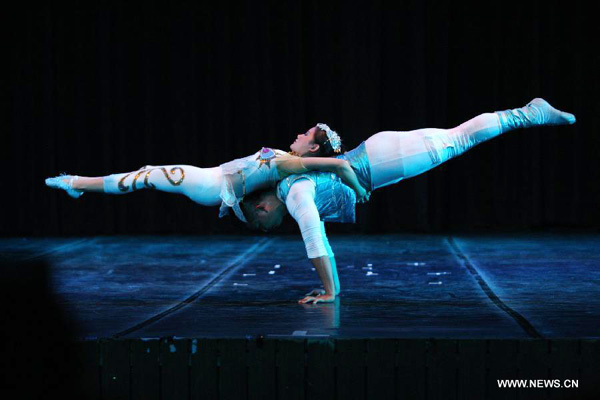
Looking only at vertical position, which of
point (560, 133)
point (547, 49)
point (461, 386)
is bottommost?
point (461, 386)

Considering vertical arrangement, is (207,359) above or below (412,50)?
below

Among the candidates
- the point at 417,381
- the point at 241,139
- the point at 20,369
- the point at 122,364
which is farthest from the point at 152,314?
the point at 241,139

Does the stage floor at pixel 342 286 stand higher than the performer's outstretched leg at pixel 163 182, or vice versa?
the performer's outstretched leg at pixel 163 182

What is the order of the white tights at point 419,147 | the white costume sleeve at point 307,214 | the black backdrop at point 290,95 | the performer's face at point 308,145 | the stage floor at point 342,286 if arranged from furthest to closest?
the black backdrop at point 290,95 < the performer's face at point 308,145 < the white tights at point 419,147 < the white costume sleeve at point 307,214 < the stage floor at point 342,286

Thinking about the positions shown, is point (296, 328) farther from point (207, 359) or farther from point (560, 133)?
point (560, 133)

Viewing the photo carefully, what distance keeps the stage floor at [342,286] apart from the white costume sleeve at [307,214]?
24cm

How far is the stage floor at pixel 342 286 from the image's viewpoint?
256 centimetres

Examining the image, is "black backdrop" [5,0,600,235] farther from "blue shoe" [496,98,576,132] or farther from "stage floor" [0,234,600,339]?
"blue shoe" [496,98,576,132]

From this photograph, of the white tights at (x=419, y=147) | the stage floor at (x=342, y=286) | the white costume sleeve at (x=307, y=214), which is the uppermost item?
the white tights at (x=419, y=147)

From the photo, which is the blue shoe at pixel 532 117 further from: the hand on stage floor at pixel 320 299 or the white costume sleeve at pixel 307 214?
the hand on stage floor at pixel 320 299

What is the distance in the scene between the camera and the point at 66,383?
2242 millimetres

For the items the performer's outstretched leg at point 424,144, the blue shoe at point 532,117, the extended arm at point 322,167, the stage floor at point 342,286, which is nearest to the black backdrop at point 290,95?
the stage floor at point 342,286

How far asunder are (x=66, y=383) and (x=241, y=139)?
4248 millimetres

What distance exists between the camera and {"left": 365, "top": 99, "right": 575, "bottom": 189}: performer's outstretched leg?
322cm
